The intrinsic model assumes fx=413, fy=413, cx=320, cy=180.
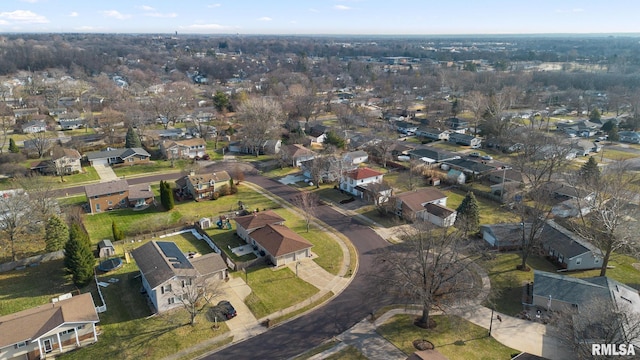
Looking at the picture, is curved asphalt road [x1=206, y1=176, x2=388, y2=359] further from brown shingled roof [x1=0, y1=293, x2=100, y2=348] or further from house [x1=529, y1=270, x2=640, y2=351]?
house [x1=529, y1=270, x2=640, y2=351]

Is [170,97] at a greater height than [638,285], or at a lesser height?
greater

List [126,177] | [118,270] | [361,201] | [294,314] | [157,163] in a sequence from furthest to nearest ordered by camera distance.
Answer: [157,163]
[126,177]
[361,201]
[118,270]
[294,314]

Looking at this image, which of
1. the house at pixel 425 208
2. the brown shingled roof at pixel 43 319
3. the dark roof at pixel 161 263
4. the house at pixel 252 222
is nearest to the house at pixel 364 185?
the house at pixel 425 208

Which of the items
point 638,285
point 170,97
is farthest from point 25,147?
point 638,285

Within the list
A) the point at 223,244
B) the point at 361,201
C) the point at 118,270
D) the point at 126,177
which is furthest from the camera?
the point at 126,177

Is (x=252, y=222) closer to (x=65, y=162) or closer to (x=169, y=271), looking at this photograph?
(x=169, y=271)

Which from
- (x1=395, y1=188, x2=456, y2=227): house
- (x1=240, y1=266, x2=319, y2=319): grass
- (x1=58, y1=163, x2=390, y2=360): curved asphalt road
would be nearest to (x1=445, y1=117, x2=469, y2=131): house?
(x1=395, y1=188, x2=456, y2=227): house

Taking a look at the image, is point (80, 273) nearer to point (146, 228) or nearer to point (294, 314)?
point (146, 228)
